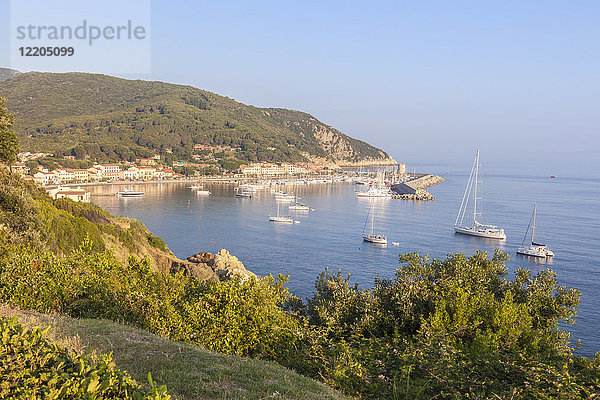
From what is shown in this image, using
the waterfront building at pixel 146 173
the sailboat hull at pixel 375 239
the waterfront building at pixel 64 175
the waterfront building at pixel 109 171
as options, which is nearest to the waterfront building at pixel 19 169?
the waterfront building at pixel 64 175

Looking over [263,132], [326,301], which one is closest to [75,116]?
[263,132]

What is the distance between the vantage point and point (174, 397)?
3.90 m

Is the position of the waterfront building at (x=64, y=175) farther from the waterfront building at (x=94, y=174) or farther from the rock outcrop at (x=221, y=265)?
the rock outcrop at (x=221, y=265)

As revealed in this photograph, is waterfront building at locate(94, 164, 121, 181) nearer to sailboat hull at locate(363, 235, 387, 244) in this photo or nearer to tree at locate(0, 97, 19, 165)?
sailboat hull at locate(363, 235, 387, 244)

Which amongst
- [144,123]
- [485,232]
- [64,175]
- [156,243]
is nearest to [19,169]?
[64,175]

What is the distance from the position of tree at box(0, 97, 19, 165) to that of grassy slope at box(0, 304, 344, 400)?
12.0 metres

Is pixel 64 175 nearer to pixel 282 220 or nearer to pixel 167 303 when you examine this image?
pixel 282 220

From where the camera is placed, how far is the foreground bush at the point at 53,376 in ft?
8.52

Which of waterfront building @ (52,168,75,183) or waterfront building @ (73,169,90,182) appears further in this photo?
waterfront building @ (73,169,90,182)

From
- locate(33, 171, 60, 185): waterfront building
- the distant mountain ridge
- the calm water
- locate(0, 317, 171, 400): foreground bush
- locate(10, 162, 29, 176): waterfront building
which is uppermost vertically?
the distant mountain ridge

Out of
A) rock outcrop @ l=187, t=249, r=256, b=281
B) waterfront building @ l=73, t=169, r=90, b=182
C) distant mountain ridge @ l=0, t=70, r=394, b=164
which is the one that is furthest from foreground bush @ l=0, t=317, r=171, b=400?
distant mountain ridge @ l=0, t=70, r=394, b=164

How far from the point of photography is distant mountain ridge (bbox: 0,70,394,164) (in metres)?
100

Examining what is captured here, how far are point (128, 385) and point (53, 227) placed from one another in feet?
52.5

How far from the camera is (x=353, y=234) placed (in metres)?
38.4
